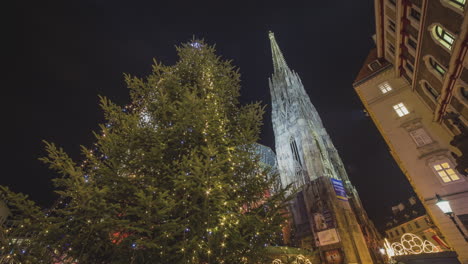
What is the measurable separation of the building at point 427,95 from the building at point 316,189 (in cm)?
1094

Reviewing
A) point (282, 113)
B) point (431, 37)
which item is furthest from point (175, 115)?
point (282, 113)

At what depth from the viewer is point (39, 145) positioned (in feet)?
51.2

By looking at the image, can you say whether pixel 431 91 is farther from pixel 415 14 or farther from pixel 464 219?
pixel 464 219

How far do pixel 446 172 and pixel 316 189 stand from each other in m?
19.6

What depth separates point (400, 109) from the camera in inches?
590

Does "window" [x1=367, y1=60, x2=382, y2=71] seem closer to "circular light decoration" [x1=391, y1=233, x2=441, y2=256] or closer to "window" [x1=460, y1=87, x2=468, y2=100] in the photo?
"window" [x1=460, y1=87, x2=468, y2=100]

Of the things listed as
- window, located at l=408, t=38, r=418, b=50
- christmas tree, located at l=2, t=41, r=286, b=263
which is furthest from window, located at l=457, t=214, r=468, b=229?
christmas tree, located at l=2, t=41, r=286, b=263

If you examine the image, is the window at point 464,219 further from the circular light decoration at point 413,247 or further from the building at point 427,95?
the circular light decoration at point 413,247

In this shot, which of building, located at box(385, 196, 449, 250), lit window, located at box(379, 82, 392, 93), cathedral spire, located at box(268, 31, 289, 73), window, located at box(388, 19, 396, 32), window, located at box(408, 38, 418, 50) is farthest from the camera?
cathedral spire, located at box(268, 31, 289, 73)

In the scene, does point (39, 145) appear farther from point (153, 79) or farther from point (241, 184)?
point (241, 184)

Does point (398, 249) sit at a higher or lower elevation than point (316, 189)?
lower

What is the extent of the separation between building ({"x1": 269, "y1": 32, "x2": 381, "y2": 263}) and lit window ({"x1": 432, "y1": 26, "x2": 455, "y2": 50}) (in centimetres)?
1679

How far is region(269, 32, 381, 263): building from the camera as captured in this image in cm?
2636

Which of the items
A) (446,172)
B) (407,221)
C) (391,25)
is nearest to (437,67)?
(391,25)
